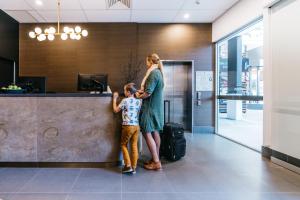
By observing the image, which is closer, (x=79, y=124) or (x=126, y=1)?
(x=79, y=124)

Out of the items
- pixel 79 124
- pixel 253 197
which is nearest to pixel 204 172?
pixel 253 197

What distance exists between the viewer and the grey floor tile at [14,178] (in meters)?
3.02

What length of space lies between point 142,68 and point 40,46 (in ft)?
9.91

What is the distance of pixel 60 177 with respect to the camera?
3.41 meters

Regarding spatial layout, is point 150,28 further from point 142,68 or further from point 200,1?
point 200,1

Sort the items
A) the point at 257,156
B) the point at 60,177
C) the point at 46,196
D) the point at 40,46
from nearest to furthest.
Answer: the point at 46,196
the point at 60,177
the point at 257,156
the point at 40,46

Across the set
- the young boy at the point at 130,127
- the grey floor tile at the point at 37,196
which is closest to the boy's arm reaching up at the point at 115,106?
the young boy at the point at 130,127

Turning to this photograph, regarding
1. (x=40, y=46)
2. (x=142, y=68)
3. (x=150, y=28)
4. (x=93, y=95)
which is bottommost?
(x=93, y=95)

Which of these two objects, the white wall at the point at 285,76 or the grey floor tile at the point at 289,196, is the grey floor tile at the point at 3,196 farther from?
the white wall at the point at 285,76

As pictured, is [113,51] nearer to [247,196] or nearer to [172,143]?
[172,143]

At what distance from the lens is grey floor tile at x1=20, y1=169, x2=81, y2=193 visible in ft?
9.71

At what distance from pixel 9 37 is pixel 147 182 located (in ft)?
18.7

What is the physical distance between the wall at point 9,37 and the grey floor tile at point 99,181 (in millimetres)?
4409

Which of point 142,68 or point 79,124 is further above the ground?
point 142,68
